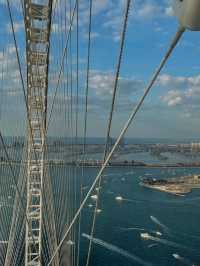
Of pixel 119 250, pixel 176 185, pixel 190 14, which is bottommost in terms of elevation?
pixel 119 250

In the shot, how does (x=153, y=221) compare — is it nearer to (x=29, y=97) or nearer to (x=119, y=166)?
(x=29, y=97)

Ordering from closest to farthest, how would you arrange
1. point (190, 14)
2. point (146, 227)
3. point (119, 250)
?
point (190, 14) < point (119, 250) < point (146, 227)

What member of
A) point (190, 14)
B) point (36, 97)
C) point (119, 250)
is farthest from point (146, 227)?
point (190, 14)

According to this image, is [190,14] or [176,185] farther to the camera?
[176,185]

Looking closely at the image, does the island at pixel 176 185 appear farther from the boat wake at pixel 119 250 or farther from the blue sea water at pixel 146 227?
the boat wake at pixel 119 250

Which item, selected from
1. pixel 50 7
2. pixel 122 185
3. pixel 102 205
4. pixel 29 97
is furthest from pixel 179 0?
pixel 122 185

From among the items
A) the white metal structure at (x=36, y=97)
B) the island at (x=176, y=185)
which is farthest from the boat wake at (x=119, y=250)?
the island at (x=176, y=185)

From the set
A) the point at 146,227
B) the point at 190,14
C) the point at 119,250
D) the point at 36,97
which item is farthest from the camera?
the point at 146,227

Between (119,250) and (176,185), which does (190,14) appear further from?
(176,185)
